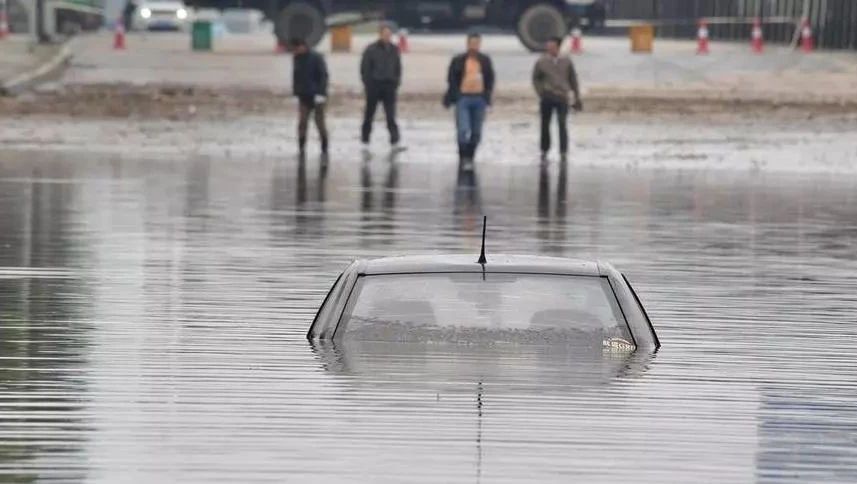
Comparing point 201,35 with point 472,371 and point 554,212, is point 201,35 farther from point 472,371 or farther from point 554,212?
point 472,371

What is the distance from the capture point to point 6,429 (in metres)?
10.3

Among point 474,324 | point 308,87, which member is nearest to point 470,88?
point 308,87

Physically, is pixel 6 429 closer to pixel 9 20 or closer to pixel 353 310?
pixel 353 310

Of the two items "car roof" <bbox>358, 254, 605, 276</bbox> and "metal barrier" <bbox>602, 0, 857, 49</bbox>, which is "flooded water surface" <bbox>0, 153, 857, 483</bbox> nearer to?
"car roof" <bbox>358, 254, 605, 276</bbox>

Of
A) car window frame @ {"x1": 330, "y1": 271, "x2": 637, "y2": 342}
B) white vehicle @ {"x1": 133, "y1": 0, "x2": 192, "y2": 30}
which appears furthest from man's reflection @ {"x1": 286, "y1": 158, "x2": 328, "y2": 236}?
white vehicle @ {"x1": 133, "y1": 0, "x2": 192, "y2": 30}

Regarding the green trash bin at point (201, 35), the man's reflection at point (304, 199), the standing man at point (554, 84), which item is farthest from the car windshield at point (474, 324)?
the green trash bin at point (201, 35)

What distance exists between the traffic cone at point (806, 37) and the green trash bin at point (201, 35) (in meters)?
14.8

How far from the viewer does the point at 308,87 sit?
35.3 m

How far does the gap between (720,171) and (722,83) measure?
20.0 metres

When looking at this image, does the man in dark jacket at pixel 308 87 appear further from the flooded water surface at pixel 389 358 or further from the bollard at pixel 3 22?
the bollard at pixel 3 22

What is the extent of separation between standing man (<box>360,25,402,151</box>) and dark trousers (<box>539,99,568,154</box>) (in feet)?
7.17

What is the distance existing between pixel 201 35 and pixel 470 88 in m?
31.9

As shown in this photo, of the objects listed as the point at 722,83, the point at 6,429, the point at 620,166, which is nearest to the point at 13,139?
the point at 620,166

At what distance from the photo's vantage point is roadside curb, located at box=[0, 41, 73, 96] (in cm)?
4638
